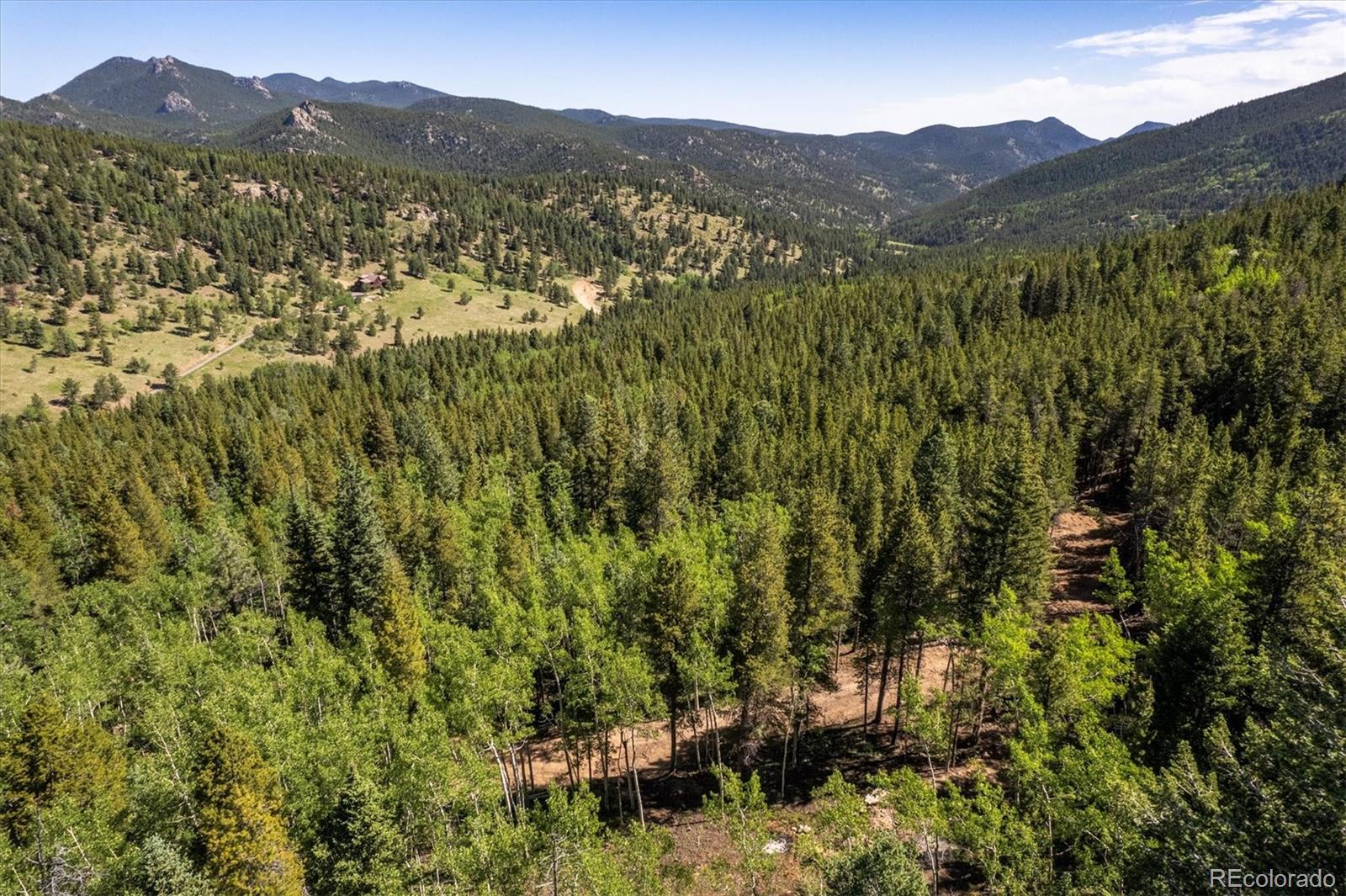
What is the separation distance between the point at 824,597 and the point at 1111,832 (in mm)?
20388

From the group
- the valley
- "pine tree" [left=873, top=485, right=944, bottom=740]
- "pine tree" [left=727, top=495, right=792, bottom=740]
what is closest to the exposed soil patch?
the valley

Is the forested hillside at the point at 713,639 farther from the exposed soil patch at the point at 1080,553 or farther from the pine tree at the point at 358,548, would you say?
the exposed soil patch at the point at 1080,553

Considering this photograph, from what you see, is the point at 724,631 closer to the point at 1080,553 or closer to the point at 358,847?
the point at 358,847

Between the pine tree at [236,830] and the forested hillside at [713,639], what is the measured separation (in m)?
0.14

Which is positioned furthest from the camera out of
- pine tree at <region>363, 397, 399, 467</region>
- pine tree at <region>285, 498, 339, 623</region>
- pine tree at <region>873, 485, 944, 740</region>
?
pine tree at <region>363, 397, 399, 467</region>

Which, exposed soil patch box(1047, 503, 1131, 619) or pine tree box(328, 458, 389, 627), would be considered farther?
exposed soil patch box(1047, 503, 1131, 619)

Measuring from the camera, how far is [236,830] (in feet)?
83.9

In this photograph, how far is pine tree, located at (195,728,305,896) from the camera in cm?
2525

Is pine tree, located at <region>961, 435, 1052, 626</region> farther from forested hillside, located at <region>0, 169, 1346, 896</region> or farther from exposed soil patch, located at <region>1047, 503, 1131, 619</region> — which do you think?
exposed soil patch, located at <region>1047, 503, 1131, 619</region>

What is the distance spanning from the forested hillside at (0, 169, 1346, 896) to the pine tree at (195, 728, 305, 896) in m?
0.14

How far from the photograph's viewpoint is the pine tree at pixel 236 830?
25.2 meters

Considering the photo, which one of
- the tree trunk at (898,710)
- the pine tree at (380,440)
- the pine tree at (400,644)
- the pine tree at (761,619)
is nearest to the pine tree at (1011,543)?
the tree trunk at (898,710)

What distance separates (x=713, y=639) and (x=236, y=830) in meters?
25.8

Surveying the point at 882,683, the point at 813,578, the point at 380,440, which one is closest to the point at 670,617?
the point at 813,578
